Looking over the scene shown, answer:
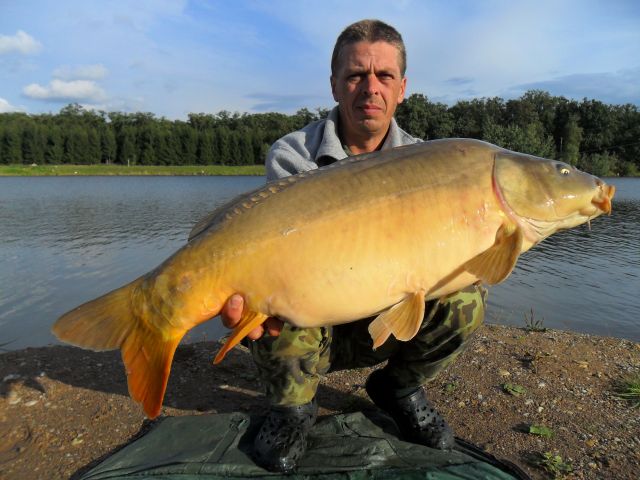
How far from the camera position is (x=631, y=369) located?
2.94 metres

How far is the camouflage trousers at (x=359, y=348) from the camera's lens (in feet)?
6.24

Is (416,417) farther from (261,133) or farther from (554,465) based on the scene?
(261,133)

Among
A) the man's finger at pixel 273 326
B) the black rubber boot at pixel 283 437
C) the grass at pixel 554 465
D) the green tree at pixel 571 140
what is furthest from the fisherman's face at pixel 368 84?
the green tree at pixel 571 140

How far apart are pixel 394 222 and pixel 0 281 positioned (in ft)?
20.6

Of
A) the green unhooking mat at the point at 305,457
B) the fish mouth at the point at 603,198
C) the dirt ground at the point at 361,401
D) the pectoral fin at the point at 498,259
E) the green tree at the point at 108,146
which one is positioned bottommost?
the dirt ground at the point at 361,401

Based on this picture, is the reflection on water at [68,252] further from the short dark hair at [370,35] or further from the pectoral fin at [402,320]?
the pectoral fin at [402,320]

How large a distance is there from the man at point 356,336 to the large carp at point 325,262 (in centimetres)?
13

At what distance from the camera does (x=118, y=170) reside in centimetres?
4672

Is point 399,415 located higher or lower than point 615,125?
lower

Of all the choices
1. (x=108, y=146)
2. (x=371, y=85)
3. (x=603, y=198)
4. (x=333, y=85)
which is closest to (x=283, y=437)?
(x=603, y=198)

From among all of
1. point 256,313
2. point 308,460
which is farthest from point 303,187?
point 308,460

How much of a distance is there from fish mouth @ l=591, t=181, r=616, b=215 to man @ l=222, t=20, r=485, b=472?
1.83 feet

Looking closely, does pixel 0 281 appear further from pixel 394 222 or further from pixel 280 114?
pixel 280 114

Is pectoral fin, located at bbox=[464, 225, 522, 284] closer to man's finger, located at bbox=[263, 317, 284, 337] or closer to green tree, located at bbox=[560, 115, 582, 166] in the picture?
man's finger, located at bbox=[263, 317, 284, 337]
